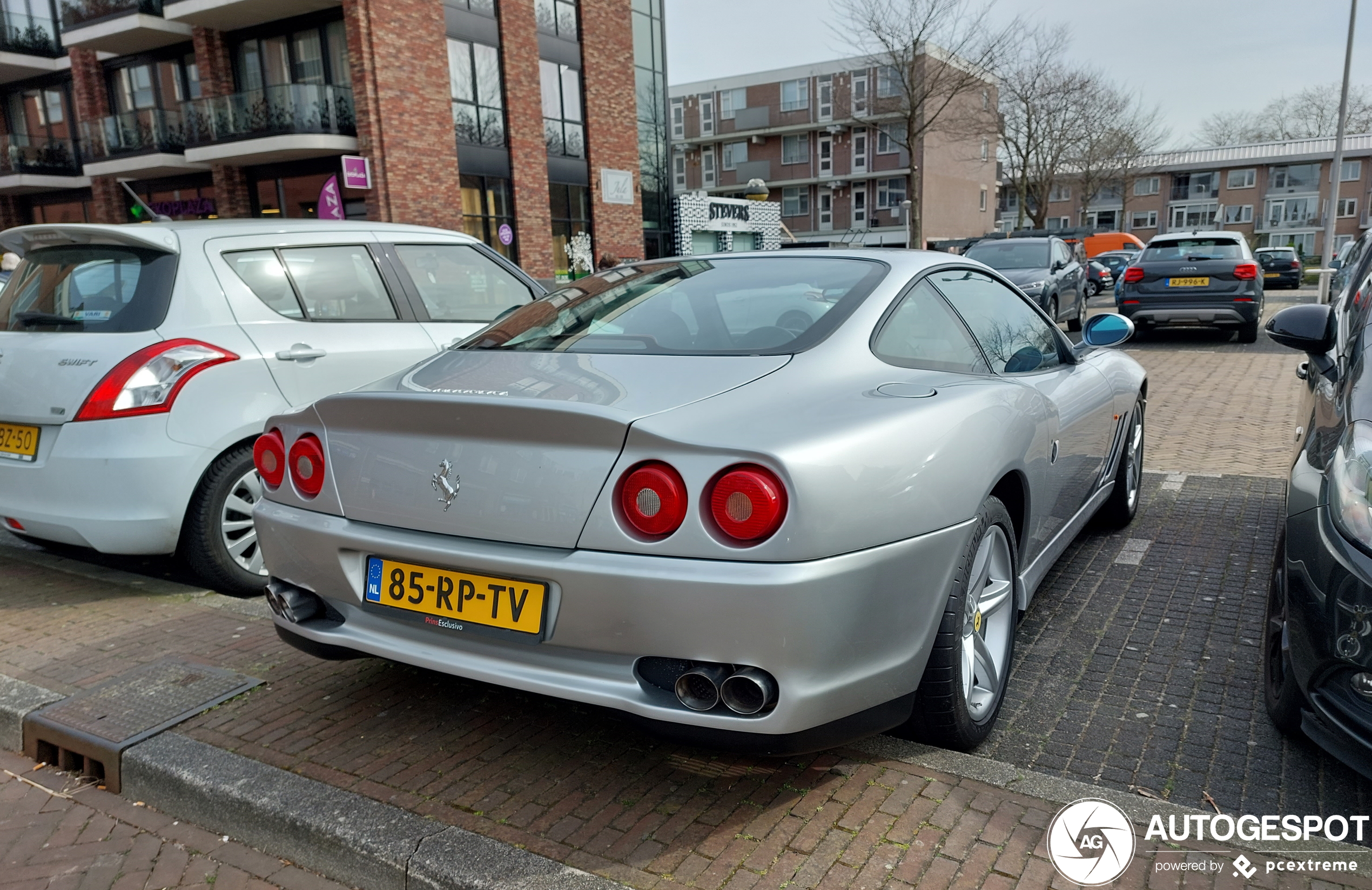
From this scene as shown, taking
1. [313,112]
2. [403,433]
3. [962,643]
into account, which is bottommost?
[962,643]

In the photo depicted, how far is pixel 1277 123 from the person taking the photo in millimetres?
71750

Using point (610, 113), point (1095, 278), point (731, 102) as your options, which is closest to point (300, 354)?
point (610, 113)

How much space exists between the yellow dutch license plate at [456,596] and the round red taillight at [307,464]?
0.31 meters

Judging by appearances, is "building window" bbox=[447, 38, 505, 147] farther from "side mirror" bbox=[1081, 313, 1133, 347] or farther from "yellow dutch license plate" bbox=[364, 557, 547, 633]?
"yellow dutch license plate" bbox=[364, 557, 547, 633]

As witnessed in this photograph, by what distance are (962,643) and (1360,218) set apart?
86.0 metres

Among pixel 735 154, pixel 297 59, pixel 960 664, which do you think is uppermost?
pixel 735 154

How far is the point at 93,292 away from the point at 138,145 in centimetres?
2440

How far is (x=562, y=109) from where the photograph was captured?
89.6ft

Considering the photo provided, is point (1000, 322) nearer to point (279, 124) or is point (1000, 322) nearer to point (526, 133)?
point (279, 124)

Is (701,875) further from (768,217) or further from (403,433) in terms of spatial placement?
(768,217)

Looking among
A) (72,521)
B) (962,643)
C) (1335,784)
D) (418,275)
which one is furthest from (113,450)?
(1335,784)

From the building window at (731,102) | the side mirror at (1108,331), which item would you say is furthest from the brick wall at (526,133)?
the building window at (731,102)

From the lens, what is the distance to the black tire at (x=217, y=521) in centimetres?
414

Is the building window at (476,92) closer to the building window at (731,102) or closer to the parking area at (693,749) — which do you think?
the parking area at (693,749)
